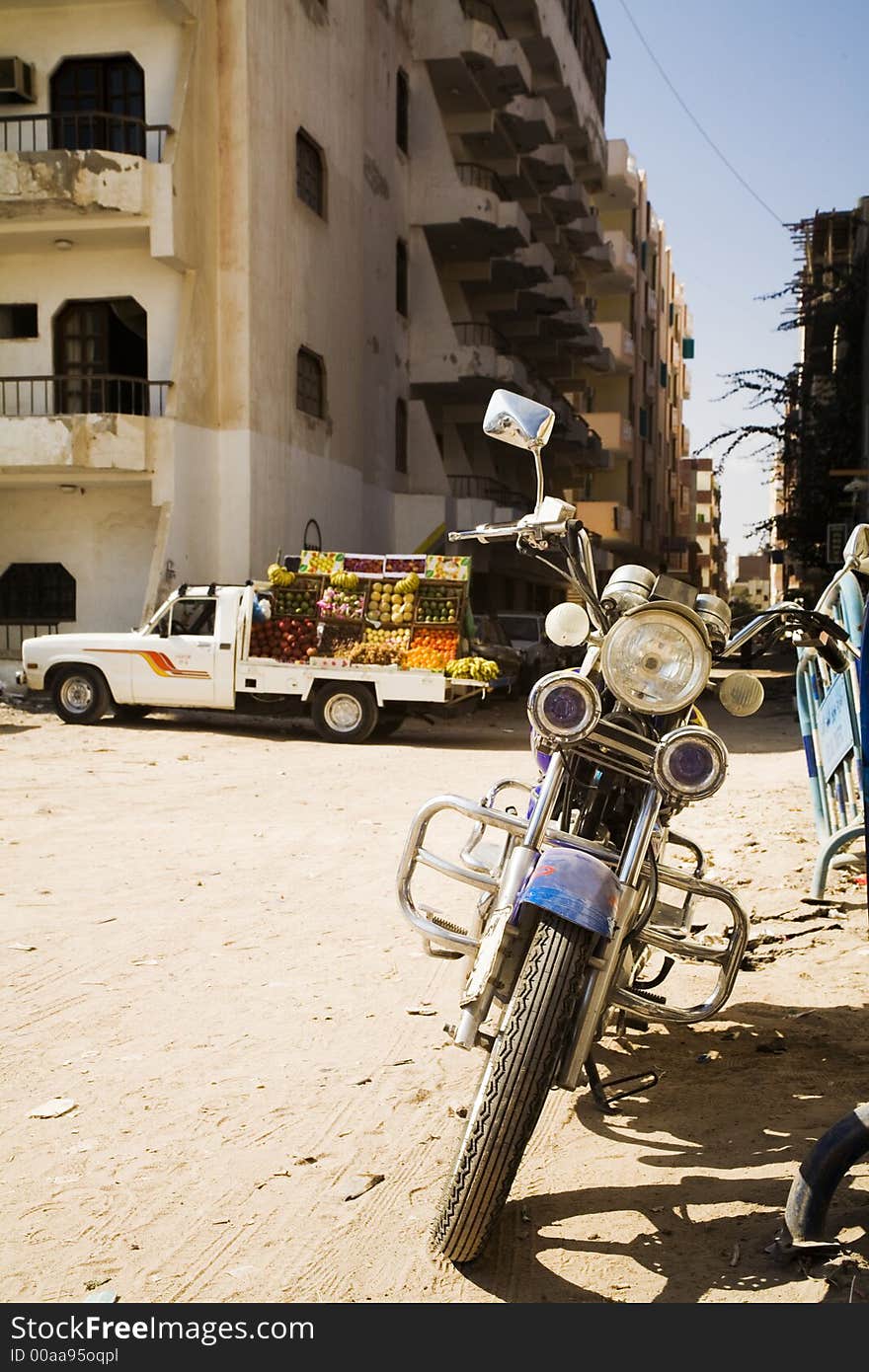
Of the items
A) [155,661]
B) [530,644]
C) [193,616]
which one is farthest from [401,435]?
[155,661]

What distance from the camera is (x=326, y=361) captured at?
25.3 metres

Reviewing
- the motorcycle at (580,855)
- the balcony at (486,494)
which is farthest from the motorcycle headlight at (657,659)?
the balcony at (486,494)

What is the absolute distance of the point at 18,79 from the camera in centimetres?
2031

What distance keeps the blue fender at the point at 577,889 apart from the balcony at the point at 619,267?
46.6 meters

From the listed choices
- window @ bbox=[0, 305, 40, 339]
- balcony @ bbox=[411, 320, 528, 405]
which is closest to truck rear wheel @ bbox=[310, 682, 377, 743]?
window @ bbox=[0, 305, 40, 339]

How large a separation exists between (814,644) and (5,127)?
21091 millimetres

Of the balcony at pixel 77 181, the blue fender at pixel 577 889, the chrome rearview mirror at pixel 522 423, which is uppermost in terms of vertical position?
the balcony at pixel 77 181

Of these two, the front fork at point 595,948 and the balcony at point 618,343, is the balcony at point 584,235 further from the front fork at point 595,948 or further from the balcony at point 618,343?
the front fork at point 595,948

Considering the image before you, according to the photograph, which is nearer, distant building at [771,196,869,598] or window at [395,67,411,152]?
distant building at [771,196,869,598]

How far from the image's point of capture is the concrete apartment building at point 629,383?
159 ft

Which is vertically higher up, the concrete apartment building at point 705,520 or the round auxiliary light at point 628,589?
the concrete apartment building at point 705,520

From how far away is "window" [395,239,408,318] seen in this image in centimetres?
3048

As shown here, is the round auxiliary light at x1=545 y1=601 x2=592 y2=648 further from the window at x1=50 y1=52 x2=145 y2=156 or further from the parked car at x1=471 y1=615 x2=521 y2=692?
the window at x1=50 y1=52 x2=145 y2=156

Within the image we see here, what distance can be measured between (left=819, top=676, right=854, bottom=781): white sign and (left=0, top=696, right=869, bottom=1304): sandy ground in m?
0.77
